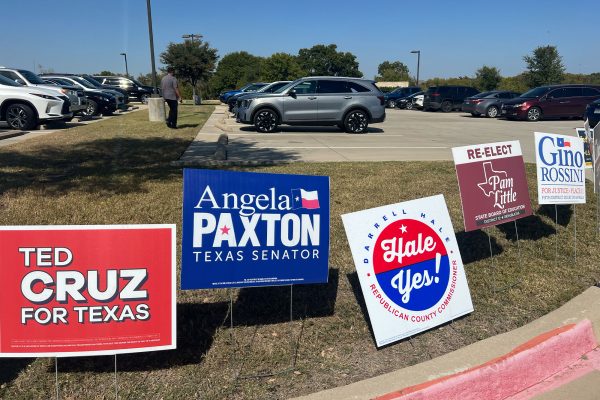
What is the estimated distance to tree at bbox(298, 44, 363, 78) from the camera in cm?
10594

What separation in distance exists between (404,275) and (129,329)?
186cm

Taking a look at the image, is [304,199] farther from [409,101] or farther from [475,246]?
[409,101]

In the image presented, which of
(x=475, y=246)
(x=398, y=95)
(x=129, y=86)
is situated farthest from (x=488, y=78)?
(x=475, y=246)

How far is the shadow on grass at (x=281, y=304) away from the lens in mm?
3695

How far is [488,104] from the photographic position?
24.0 m

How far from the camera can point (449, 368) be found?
121 inches

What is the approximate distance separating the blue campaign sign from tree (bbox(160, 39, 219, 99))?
36.9m

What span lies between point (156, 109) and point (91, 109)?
4337 millimetres

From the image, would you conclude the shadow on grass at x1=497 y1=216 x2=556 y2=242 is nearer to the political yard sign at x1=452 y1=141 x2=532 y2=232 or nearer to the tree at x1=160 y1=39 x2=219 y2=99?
the political yard sign at x1=452 y1=141 x2=532 y2=232

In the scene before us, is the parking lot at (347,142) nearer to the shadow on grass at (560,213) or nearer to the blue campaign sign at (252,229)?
the shadow on grass at (560,213)

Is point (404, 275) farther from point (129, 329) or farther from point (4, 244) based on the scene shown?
point (4, 244)

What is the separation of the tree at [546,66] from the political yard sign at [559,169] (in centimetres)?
4057

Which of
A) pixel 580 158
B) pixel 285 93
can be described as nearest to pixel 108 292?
pixel 580 158

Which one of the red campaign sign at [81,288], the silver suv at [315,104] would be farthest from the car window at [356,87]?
the red campaign sign at [81,288]
